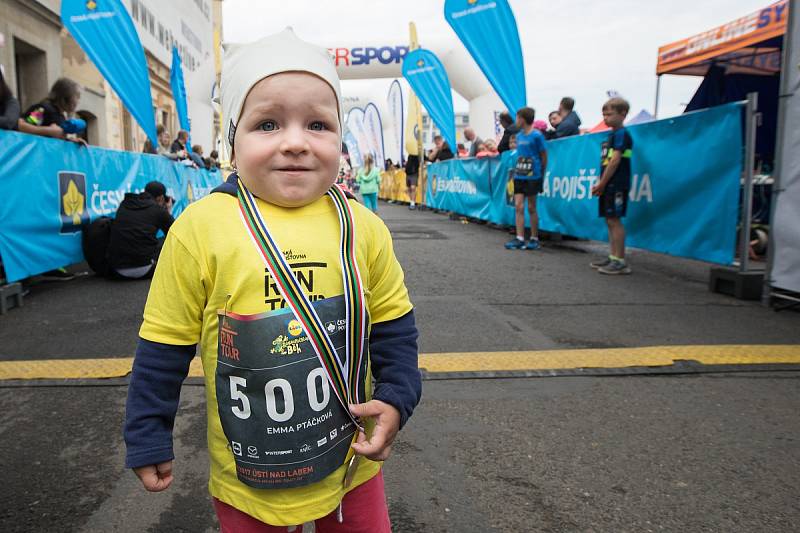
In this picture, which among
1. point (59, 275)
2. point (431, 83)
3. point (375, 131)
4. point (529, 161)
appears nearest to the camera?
point (59, 275)

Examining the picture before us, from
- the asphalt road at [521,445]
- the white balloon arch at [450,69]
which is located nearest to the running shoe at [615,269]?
the asphalt road at [521,445]

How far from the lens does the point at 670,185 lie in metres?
5.96

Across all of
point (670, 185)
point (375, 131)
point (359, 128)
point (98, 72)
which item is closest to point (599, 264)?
point (670, 185)

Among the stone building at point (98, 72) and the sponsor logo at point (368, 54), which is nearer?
the stone building at point (98, 72)

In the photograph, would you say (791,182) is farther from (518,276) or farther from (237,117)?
(237,117)

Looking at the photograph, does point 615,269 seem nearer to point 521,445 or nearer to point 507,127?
point 521,445

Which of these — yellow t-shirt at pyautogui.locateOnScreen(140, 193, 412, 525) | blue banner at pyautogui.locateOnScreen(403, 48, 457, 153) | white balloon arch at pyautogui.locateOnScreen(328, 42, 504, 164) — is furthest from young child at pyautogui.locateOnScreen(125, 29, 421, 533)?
white balloon arch at pyautogui.locateOnScreen(328, 42, 504, 164)

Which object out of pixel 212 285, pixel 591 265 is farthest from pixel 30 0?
pixel 212 285

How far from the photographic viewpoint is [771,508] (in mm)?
1944

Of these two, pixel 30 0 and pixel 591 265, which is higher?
pixel 30 0

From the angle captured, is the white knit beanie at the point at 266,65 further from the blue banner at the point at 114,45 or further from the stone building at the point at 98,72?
the stone building at the point at 98,72

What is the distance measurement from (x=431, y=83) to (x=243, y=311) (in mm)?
15683

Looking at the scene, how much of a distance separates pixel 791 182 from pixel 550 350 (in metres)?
2.52

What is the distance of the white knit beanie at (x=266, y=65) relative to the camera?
111 cm
